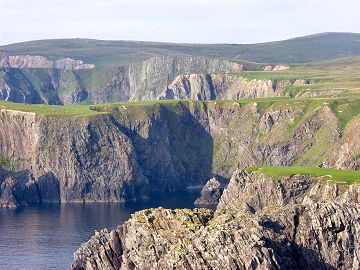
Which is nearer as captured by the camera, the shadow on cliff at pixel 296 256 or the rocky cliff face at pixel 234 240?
the rocky cliff face at pixel 234 240

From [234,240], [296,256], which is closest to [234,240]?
[234,240]

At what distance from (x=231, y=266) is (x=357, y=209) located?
27828 millimetres

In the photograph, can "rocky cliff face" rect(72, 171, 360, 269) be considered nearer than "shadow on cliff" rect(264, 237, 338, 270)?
Yes

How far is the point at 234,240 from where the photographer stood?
161875mm

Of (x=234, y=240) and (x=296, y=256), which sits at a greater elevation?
(x=234, y=240)

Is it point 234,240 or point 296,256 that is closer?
point 234,240

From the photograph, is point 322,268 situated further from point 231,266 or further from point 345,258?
point 231,266

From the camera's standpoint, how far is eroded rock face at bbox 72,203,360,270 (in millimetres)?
160250

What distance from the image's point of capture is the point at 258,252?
15962 centimetres

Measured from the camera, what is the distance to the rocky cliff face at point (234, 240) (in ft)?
526

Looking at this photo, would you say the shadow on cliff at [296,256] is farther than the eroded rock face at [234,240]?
Yes

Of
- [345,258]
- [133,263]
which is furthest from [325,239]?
[133,263]

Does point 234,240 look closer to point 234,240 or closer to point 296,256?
point 234,240

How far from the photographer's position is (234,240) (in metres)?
162
